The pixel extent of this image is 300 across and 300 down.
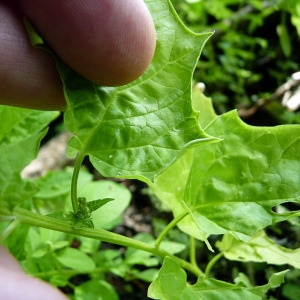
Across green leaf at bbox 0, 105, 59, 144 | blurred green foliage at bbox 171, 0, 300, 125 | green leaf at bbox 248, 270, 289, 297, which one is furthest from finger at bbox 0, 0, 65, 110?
blurred green foliage at bbox 171, 0, 300, 125

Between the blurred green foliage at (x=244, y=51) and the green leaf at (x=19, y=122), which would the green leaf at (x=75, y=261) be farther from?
the blurred green foliage at (x=244, y=51)

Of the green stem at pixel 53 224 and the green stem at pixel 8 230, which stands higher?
the green stem at pixel 8 230

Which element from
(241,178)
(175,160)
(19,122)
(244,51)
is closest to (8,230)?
(175,160)

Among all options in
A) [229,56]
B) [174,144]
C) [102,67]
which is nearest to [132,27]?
[102,67]

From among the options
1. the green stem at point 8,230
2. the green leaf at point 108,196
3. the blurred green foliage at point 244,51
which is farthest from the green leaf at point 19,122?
the blurred green foliage at point 244,51

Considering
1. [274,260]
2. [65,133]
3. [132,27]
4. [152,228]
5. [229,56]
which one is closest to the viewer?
[132,27]

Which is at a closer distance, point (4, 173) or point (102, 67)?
point (4, 173)

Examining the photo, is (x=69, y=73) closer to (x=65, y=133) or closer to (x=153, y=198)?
(x=153, y=198)
